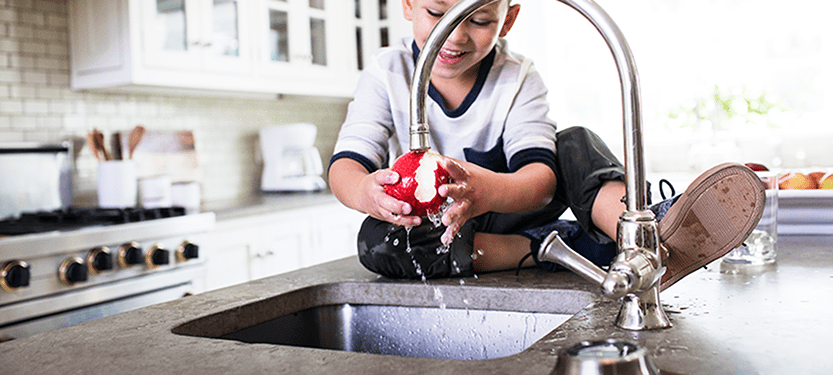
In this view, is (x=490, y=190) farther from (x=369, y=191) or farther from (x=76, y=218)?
(x=76, y=218)

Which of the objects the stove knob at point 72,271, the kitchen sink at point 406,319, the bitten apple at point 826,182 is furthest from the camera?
the stove knob at point 72,271

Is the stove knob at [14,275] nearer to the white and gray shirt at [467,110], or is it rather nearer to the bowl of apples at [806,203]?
the white and gray shirt at [467,110]

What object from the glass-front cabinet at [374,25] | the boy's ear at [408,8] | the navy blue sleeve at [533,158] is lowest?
the navy blue sleeve at [533,158]

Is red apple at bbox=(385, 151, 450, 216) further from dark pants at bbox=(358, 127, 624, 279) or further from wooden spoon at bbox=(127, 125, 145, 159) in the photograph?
wooden spoon at bbox=(127, 125, 145, 159)

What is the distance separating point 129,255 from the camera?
2076 mm

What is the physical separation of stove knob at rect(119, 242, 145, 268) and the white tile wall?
708 millimetres

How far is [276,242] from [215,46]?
32.9 inches

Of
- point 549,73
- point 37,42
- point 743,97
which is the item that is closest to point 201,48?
point 37,42

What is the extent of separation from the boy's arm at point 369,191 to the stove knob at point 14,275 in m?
1.06

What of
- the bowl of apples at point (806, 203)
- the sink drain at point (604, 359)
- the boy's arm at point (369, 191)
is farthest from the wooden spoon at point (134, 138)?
the sink drain at point (604, 359)

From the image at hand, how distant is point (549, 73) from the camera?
13.9 feet

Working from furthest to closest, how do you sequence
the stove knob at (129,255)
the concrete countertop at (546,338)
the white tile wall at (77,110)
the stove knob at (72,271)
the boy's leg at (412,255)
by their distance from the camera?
the white tile wall at (77,110) → the stove knob at (129,255) → the stove knob at (72,271) → the boy's leg at (412,255) → the concrete countertop at (546,338)

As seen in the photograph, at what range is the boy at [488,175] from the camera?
35.2 inches

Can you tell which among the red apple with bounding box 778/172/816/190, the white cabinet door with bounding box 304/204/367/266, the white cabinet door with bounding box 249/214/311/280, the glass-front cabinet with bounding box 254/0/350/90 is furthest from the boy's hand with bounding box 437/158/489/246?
the glass-front cabinet with bounding box 254/0/350/90
